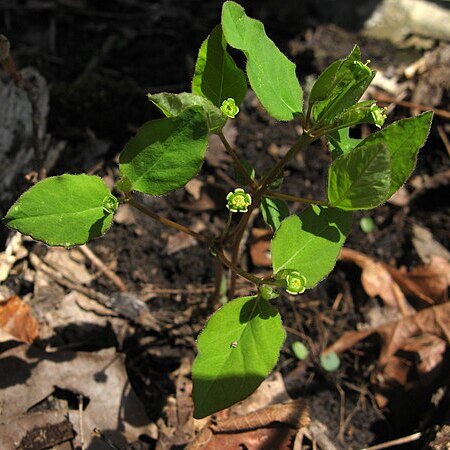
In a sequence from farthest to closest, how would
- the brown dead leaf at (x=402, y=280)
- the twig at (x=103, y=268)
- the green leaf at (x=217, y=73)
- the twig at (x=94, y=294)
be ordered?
the brown dead leaf at (x=402, y=280) → the twig at (x=103, y=268) → the twig at (x=94, y=294) → the green leaf at (x=217, y=73)

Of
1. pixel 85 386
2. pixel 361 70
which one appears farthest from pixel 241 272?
pixel 85 386

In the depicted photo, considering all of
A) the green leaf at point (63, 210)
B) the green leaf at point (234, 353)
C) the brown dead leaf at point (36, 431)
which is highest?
the green leaf at point (63, 210)

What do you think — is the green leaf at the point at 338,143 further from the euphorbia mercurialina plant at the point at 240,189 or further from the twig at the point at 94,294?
the twig at the point at 94,294

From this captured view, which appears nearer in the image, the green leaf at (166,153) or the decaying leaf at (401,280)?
the green leaf at (166,153)

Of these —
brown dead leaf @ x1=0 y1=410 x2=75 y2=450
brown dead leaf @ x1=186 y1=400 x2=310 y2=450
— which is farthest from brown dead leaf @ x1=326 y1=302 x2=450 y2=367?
brown dead leaf @ x1=0 y1=410 x2=75 y2=450

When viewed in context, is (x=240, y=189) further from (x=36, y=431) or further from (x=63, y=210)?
(x=36, y=431)

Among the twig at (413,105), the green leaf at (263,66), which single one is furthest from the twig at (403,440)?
the twig at (413,105)
